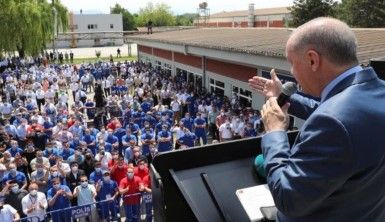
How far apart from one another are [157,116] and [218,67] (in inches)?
239

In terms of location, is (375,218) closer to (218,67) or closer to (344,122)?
(344,122)

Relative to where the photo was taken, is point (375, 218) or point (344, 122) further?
point (375, 218)

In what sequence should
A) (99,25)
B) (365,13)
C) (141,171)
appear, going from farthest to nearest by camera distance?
(99,25) < (365,13) < (141,171)

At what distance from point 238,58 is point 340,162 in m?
15.1

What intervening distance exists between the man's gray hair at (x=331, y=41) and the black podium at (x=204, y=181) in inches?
26.5

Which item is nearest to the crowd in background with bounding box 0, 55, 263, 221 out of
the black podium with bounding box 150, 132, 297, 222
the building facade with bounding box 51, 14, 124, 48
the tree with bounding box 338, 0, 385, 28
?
the black podium with bounding box 150, 132, 297, 222

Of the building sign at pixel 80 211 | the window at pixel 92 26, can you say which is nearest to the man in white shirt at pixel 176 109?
the building sign at pixel 80 211

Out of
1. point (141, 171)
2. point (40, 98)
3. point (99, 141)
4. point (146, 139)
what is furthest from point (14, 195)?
point (40, 98)

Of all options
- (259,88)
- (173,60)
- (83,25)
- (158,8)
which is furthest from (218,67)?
(158,8)

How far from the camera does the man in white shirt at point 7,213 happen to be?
8.16 metres

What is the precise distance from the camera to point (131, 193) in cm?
938

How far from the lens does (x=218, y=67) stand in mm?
21078

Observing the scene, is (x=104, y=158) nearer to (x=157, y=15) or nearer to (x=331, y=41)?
(x=331, y=41)

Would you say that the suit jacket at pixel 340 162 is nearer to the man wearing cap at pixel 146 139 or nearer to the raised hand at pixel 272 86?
the raised hand at pixel 272 86
